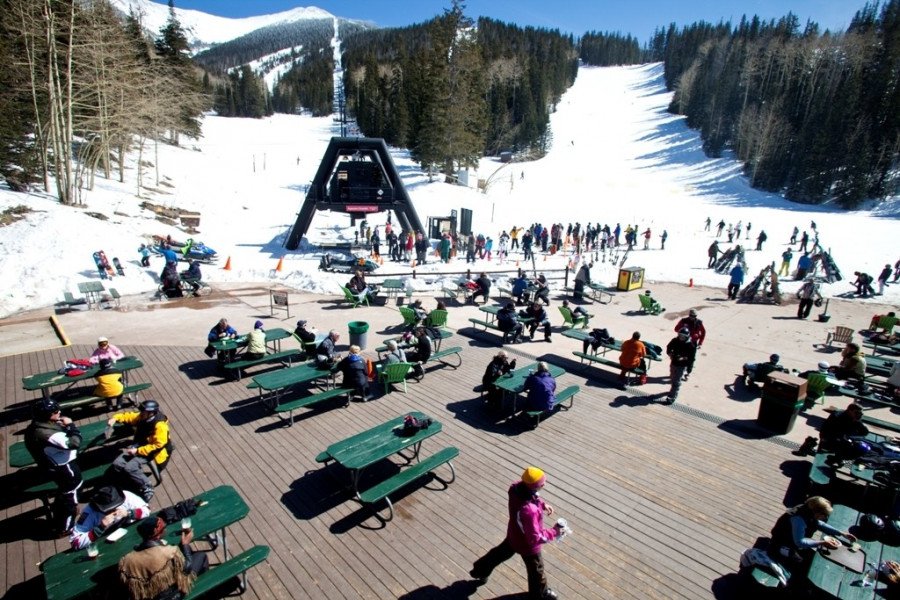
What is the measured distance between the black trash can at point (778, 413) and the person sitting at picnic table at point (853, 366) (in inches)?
127

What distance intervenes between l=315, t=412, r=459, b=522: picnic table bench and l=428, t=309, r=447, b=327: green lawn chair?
5.48 metres

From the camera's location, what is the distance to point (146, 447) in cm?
645

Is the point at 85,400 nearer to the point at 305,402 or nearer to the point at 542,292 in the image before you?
the point at 305,402

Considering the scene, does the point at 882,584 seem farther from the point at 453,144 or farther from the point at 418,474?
the point at 453,144

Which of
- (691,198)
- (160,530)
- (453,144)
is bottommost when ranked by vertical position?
(160,530)

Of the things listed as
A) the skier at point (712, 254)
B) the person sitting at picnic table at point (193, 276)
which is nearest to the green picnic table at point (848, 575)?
the person sitting at picnic table at point (193, 276)

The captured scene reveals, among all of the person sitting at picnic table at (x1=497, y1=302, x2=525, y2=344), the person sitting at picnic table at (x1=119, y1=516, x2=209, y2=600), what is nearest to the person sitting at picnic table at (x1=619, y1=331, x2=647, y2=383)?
the person sitting at picnic table at (x1=497, y1=302, x2=525, y2=344)

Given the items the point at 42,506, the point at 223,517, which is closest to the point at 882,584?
the point at 223,517

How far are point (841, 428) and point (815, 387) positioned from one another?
9.54 ft

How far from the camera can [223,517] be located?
520 centimetres

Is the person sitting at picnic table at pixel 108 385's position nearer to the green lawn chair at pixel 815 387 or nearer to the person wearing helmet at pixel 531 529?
the person wearing helmet at pixel 531 529

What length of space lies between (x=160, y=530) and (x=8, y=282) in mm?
17376

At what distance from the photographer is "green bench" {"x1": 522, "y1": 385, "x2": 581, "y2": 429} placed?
8.53 meters

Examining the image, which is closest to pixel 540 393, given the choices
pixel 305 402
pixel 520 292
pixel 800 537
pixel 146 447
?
pixel 800 537
